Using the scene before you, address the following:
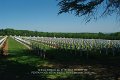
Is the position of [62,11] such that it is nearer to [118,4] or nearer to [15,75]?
[118,4]

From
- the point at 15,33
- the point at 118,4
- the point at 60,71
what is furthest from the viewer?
the point at 15,33

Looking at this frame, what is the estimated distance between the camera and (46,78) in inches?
525

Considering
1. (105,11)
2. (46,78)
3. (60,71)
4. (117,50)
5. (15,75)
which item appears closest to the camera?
(46,78)

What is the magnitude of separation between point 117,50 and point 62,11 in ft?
42.3

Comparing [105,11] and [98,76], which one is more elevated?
[105,11]

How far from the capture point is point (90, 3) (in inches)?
707

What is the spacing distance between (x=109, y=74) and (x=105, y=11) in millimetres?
5205

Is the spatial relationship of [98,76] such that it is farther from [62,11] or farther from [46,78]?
[62,11]

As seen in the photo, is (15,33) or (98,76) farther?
(15,33)

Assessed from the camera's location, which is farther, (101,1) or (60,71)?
(101,1)

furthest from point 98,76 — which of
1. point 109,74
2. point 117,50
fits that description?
point 117,50

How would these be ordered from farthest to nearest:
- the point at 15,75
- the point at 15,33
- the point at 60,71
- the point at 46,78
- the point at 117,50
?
the point at 15,33 < the point at 117,50 < the point at 60,71 < the point at 15,75 < the point at 46,78

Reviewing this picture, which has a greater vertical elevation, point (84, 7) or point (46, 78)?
point (84, 7)

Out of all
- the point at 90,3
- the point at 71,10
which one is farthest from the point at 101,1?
the point at 71,10
